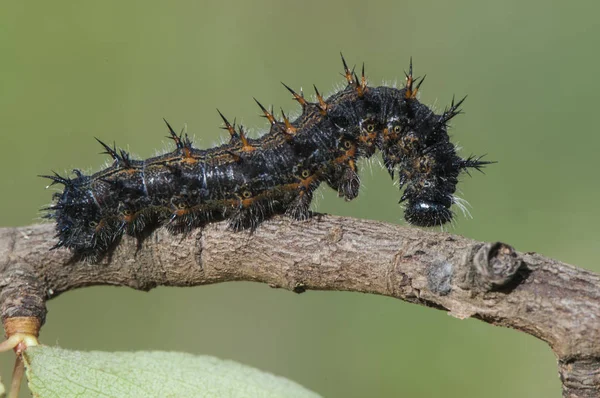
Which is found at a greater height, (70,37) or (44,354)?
(70,37)

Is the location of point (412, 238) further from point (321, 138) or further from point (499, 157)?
point (499, 157)

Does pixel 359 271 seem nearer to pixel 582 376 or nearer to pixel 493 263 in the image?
pixel 493 263

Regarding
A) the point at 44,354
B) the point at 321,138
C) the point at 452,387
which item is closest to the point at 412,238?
the point at 321,138

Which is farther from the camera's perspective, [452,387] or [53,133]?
[53,133]

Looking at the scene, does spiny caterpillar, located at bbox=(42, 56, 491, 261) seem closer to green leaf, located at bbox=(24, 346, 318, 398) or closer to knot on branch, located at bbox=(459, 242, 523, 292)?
green leaf, located at bbox=(24, 346, 318, 398)

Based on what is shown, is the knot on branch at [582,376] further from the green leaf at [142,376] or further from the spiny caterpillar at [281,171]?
the spiny caterpillar at [281,171]

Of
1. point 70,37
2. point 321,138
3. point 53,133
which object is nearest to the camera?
point 321,138

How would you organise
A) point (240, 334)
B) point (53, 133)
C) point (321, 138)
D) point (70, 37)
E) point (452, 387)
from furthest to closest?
1. point (70, 37)
2. point (53, 133)
3. point (240, 334)
4. point (452, 387)
5. point (321, 138)

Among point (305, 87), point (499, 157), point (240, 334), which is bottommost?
point (240, 334)

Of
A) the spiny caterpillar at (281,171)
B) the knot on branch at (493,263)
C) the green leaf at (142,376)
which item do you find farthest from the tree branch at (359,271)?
the green leaf at (142,376)
